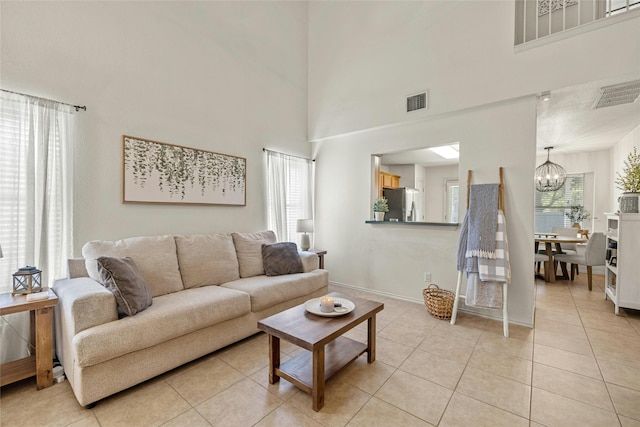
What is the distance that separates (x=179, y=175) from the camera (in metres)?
3.09

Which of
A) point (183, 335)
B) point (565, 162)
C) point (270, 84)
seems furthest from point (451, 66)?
point (565, 162)

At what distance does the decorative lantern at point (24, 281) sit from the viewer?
195cm

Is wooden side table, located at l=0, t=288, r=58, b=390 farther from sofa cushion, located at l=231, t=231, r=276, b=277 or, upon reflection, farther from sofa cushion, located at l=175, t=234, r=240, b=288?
sofa cushion, located at l=231, t=231, r=276, b=277

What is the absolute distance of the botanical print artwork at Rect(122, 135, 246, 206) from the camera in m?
2.77

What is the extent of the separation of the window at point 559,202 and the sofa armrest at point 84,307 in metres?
7.64

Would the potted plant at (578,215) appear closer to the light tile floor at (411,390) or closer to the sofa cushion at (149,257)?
the light tile floor at (411,390)

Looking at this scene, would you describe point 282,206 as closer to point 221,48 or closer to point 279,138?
point 279,138

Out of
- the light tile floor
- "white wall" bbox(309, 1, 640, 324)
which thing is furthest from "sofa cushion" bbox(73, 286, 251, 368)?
"white wall" bbox(309, 1, 640, 324)

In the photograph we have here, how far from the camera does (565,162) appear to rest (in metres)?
5.86

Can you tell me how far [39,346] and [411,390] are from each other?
2.49 m

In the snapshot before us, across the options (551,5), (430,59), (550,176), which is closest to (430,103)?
(430,59)

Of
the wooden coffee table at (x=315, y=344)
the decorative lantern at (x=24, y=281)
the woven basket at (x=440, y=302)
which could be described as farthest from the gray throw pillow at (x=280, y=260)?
the decorative lantern at (x=24, y=281)

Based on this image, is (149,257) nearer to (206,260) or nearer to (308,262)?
(206,260)

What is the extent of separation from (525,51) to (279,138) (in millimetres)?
3079
